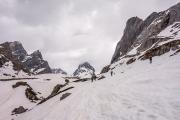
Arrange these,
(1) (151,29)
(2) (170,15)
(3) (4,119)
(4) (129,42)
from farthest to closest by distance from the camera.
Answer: (4) (129,42)
(1) (151,29)
(2) (170,15)
(3) (4,119)

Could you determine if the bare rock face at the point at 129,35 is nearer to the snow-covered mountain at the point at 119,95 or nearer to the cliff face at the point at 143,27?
the cliff face at the point at 143,27

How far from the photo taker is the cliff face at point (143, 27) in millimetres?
102613

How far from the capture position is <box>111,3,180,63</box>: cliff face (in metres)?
103

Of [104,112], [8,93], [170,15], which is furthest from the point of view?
[170,15]

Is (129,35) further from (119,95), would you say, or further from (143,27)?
(119,95)

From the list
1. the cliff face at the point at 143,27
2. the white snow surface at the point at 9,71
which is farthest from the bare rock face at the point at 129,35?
the white snow surface at the point at 9,71

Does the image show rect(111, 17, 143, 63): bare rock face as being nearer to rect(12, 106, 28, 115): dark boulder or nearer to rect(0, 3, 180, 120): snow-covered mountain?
rect(0, 3, 180, 120): snow-covered mountain

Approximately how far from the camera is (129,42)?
148m

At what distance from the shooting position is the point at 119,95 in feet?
53.1

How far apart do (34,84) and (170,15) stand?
69.3 m

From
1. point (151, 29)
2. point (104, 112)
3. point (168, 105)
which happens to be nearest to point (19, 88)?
point (104, 112)

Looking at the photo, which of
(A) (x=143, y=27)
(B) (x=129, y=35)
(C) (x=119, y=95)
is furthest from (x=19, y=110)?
(B) (x=129, y=35)

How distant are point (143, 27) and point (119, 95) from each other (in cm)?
12850

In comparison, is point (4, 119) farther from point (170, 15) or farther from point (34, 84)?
point (170, 15)
